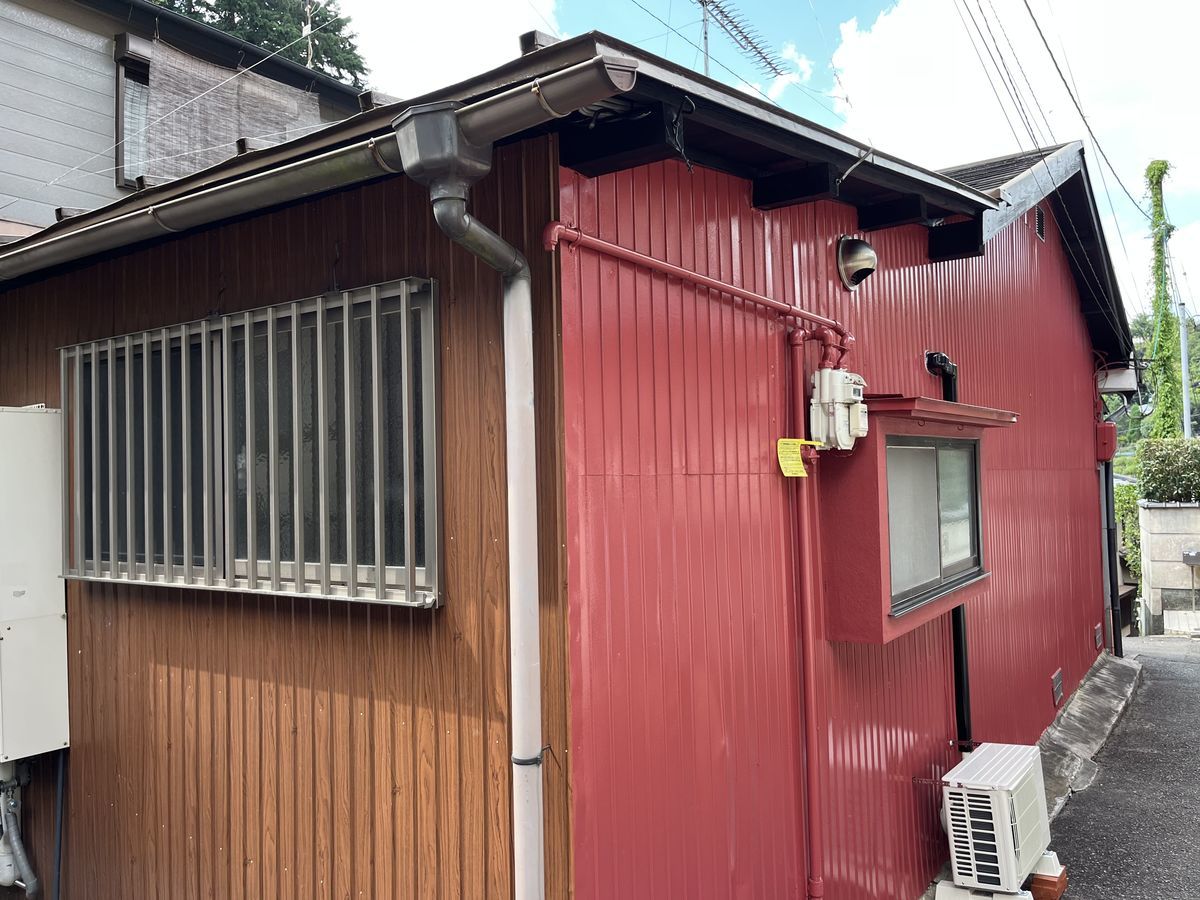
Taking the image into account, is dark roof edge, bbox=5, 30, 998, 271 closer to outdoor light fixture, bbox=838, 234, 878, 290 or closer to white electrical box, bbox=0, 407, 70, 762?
outdoor light fixture, bbox=838, 234, 878, 290

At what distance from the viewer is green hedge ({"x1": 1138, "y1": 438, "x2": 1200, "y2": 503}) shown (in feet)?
47.1

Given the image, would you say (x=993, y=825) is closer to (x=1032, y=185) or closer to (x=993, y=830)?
(x=993, y=830)

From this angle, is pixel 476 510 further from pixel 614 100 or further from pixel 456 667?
pixel 614 100

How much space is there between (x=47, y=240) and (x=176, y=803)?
2.41 meters

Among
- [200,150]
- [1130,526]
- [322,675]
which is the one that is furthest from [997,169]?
[1130,526]

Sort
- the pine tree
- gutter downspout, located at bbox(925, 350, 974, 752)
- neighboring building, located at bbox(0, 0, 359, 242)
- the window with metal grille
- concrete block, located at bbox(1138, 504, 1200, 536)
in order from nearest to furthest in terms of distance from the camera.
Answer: the window with metal grille
gutter downspout, located at bbox(925, 350, 974, 752)
neighboring building, located at bbox(0, 0, 359, 242)
concrete block, located at bbox(1138, 504, 1200, 536)
the pine tree

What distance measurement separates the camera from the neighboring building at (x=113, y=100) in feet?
23.6

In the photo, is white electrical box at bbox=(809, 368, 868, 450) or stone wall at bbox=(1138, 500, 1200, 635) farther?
stone wall at bbox=(1138, 500, 1200, 635)

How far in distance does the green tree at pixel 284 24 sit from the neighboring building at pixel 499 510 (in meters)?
12.2

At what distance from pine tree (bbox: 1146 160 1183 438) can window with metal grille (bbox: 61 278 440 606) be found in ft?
68.4

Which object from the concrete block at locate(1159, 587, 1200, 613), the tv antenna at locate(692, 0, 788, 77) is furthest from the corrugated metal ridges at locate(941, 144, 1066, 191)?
the concrete block at locate(1159, 587, 1200, 613)

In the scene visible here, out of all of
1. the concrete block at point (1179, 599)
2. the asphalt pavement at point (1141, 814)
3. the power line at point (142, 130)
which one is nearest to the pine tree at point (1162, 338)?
the concrete block at point (1179, 599)

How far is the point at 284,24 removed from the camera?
1561cm

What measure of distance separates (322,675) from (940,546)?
127 inches
